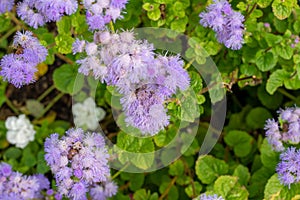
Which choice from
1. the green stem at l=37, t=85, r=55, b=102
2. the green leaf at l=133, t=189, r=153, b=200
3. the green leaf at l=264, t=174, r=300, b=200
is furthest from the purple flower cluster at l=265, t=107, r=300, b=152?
the green stem at l=37, t=85, r=55, b=102

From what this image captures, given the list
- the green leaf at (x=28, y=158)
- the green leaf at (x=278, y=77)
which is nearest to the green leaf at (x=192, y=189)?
the green leaf at (x=278, y=77)

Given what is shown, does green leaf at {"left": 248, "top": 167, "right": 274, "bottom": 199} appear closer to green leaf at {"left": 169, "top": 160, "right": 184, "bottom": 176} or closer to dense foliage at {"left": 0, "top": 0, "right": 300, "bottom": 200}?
dense foliage at {"left": 0, "top": 0, "right": 300, "bottom": 200}

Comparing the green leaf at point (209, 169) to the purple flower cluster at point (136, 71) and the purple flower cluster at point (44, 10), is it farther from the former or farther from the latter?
the purple flower cluster at point (44, 10)

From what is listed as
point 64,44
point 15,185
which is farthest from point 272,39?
point 15,185

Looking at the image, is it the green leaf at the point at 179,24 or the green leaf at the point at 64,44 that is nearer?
the green leaf at the point at 64,44

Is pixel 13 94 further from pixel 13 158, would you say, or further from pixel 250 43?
pixel 250 43

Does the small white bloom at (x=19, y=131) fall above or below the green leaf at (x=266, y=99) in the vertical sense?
below

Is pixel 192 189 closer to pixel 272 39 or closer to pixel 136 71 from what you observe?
pixel 272 39
